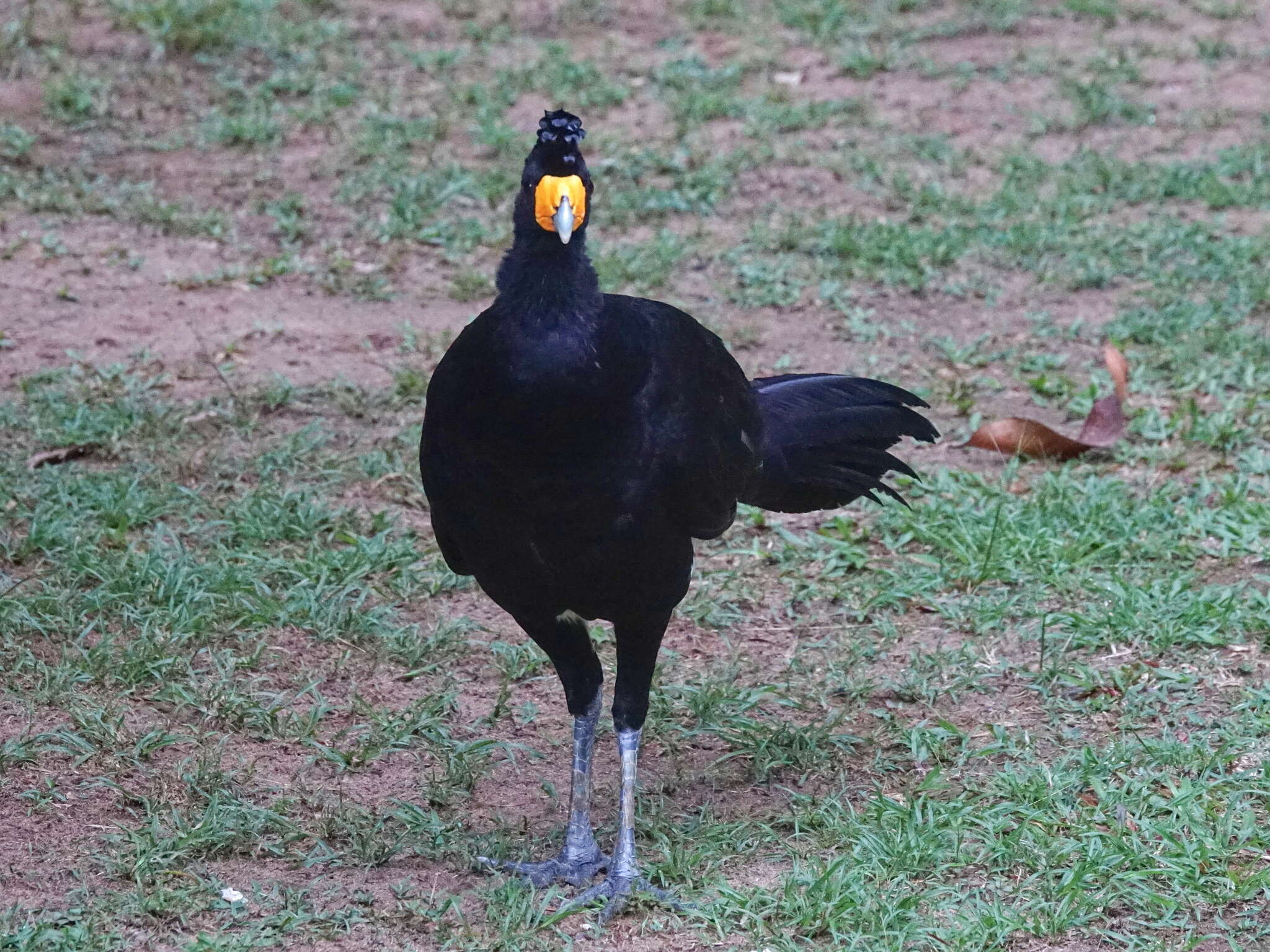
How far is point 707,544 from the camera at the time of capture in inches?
215

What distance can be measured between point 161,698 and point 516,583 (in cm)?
141

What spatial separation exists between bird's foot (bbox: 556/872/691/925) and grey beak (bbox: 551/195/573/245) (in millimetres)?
1533

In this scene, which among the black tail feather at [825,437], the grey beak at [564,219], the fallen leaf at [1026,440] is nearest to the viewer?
the grey beak at [564,219]

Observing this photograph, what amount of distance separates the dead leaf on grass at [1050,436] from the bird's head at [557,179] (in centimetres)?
295

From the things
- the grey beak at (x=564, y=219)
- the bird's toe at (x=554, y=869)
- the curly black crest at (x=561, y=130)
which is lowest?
the bird's toe at (x=554, y=869)

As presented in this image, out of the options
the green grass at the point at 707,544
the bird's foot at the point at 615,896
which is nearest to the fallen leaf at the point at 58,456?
the green grass at the point at 707,544

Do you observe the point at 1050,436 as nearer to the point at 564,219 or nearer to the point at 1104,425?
the point at 1104,425

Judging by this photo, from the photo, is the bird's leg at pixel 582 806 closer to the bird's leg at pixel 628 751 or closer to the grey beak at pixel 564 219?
the bird's leg at pixel 628 751

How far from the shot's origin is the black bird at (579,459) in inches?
131

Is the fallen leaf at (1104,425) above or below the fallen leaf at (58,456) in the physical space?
above

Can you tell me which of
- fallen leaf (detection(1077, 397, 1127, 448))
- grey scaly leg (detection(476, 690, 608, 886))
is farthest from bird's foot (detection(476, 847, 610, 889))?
fallen leaf (detection(1077, 397, 1127, 448))

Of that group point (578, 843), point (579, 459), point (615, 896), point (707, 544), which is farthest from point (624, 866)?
point (707, 544)

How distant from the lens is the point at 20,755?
4.00m

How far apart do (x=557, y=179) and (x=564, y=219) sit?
106mm
